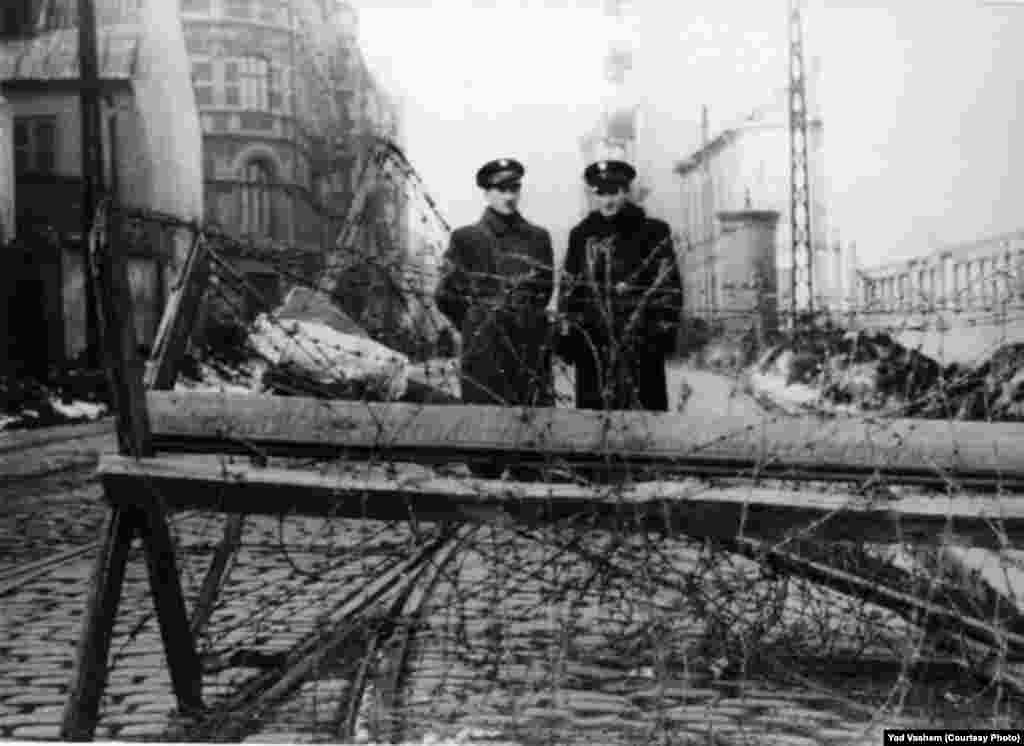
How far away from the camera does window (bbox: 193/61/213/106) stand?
22.7 ft

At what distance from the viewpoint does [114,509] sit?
275 cm

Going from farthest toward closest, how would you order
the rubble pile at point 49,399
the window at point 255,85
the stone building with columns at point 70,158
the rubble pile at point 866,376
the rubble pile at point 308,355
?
1. the rubble pile at point 49,399
2. the stone building with columns at point 70,158
3. the window at point 255,85
4. the rubble pile at point 866,376
5. the rubble pile at point 308,355

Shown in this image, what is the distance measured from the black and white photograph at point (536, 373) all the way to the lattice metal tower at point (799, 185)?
32mm

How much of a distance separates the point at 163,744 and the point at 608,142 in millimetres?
3657

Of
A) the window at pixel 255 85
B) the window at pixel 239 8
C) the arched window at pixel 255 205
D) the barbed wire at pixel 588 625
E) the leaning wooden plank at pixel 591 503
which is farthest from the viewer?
the arched window at pixel 255 205

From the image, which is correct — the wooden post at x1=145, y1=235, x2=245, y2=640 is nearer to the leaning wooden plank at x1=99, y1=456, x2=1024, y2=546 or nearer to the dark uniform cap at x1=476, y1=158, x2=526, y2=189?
the leaning wooden plank at x1=99, y1=456, x2=1024, y2=546

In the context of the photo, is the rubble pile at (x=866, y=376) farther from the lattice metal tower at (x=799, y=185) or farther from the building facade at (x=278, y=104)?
the building facade at (x=278, y=104)

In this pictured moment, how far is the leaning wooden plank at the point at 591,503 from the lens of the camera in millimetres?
2641

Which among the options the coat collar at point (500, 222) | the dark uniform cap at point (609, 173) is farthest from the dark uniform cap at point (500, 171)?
the dark uniform cap at point (609, 173)

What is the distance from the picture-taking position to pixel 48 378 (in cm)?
898

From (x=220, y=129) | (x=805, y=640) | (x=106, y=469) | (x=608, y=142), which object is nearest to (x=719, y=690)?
(x=805, y=640)

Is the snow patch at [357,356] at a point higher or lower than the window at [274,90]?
lower

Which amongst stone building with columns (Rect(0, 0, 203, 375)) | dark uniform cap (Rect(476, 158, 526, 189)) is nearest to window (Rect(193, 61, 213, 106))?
stone building with columns (Rect(0, 0, 203, 375))

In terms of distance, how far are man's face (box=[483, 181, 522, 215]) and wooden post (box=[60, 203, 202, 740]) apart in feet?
7.62
